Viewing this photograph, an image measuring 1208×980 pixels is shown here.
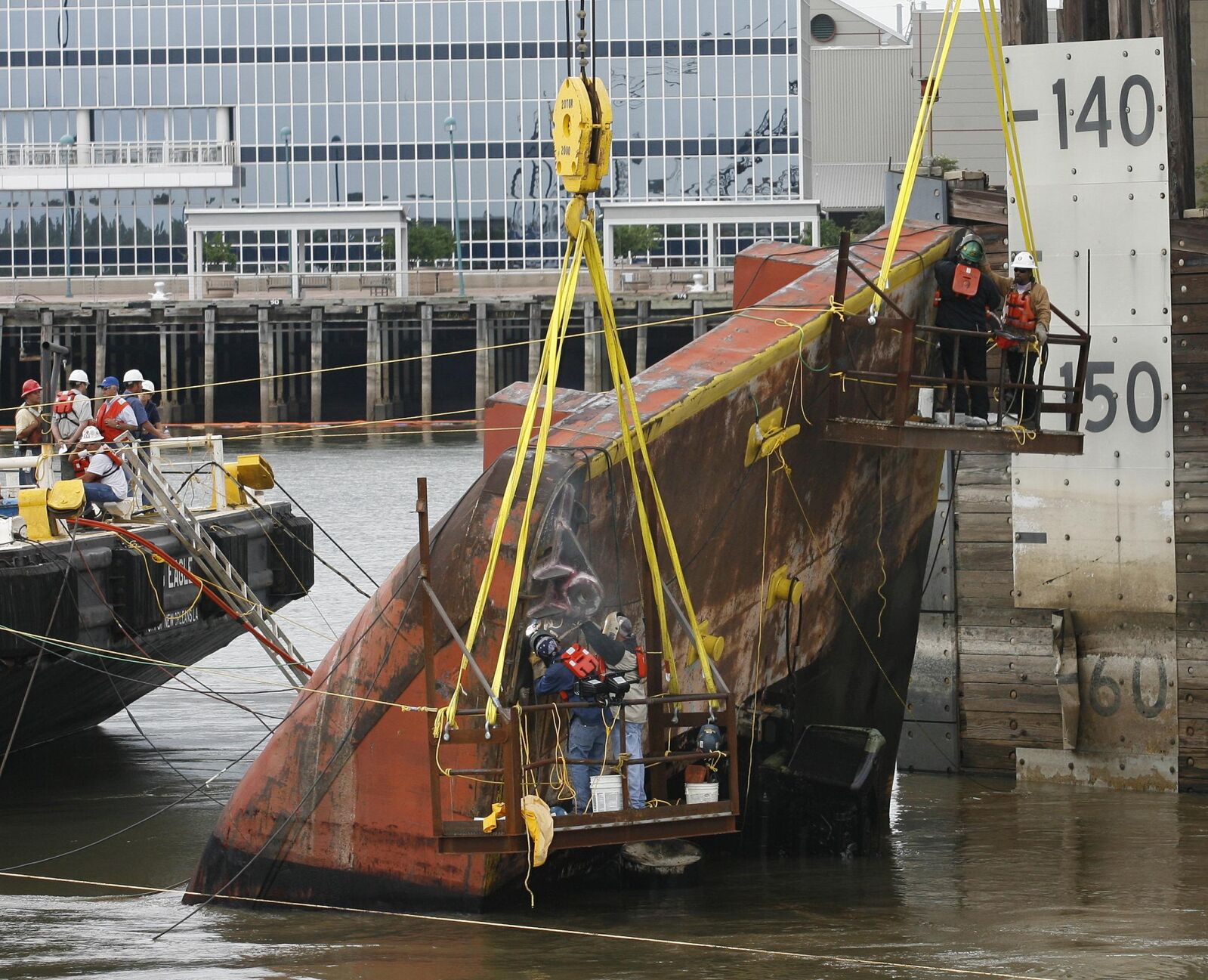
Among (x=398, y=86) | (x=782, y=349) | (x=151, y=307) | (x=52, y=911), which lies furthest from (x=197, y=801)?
(x=398, y=86)

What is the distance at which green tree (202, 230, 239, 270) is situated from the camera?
84875 mm

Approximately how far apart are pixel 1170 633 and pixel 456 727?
6122mm

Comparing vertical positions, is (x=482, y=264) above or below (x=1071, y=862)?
above

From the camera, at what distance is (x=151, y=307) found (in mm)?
69688

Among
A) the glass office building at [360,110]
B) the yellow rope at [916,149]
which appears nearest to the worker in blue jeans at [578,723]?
the yellow rope at [916,149]

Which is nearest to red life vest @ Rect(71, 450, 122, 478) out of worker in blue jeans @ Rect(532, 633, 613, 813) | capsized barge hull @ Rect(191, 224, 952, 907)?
capsized barge hull @ Rect(191, 224, 952, 907)

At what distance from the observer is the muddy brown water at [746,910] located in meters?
9.83

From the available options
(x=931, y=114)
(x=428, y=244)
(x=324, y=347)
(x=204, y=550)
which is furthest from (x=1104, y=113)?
(x=428, y=244)

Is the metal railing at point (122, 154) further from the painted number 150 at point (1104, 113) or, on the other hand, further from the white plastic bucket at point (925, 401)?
the painted number 150 at point (1104, 113)

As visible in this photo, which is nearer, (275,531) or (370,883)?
(370,883)

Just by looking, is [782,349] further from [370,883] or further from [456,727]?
[370,883]

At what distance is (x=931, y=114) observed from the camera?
12992 millimetres

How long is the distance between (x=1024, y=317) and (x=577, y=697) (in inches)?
187

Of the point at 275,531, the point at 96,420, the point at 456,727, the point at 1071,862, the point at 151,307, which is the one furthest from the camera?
the point at 151,307
